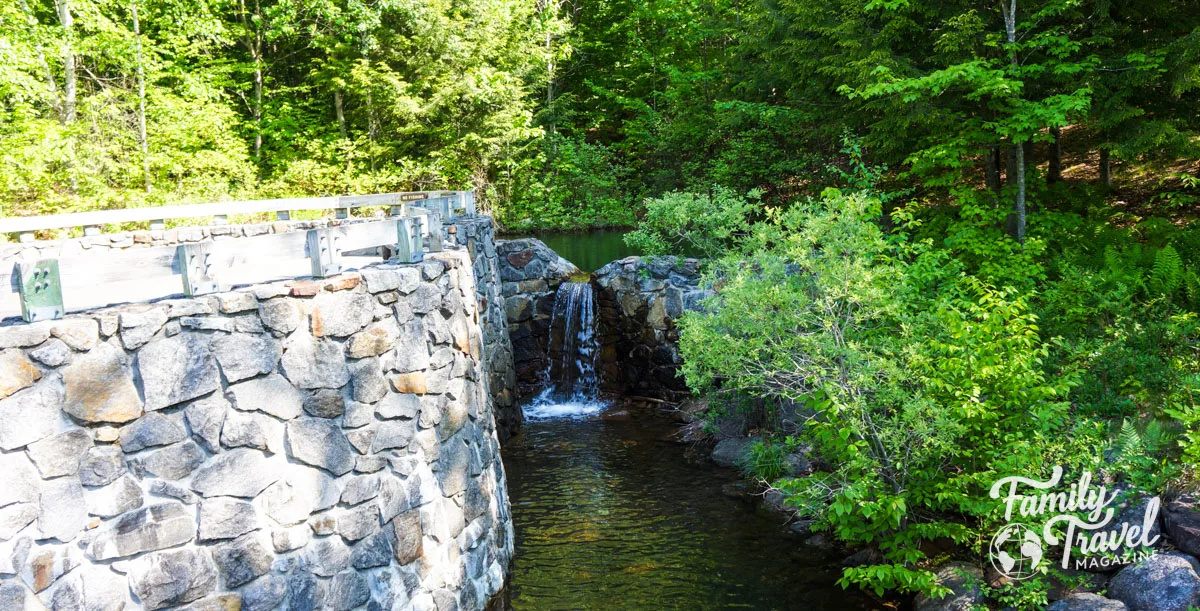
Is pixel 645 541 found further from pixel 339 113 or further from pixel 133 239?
pixel 339 113

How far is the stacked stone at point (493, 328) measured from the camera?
11375 millimetres

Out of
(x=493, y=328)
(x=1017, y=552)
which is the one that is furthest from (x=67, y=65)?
(x=1017, y=552)

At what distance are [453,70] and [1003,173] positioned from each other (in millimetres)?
15238

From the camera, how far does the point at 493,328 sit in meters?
12.1

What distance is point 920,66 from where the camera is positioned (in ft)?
45.3

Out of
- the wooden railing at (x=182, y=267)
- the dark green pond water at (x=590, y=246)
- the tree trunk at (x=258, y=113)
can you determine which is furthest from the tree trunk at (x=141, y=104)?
the wooden railing at (x=182, y=267)

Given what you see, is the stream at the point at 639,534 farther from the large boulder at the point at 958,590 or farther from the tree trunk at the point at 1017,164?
the tree trunk at the point at 1017,164

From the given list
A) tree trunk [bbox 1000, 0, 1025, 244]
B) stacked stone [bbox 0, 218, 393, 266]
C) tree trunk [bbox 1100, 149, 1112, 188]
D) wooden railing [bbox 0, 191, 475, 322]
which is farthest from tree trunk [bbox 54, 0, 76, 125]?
tree trunk [bbox 1100, 149, 1112, 188]

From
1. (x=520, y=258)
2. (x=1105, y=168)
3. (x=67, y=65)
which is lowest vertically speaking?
(x=520, y=258)

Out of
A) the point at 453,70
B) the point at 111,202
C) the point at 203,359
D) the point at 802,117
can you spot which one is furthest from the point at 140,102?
the point at 203,359

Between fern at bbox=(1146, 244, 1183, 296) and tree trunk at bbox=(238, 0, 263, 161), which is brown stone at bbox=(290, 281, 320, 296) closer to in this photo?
fern at bbox=(1146, 244, 1183, 296)

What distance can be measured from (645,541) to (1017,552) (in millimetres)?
3478

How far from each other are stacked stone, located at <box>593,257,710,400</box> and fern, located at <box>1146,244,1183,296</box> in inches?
230

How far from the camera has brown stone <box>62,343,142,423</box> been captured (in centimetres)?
443
